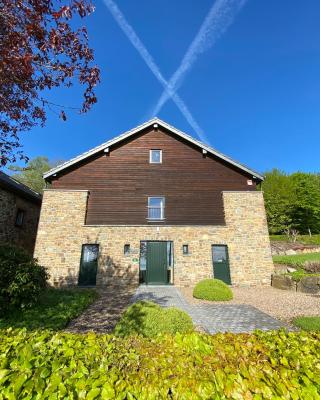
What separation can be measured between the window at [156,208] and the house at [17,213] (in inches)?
369

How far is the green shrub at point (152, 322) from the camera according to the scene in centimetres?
540

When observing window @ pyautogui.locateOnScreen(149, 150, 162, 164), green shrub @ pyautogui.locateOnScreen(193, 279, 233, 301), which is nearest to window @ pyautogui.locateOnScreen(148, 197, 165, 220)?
window @ pyautogui.locateOnScreen(149, 150, 162, 164)

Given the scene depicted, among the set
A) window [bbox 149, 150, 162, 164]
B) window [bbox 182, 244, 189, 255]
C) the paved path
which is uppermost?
window [bbox 149, 150, 162, 164]

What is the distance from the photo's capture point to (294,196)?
39719mm

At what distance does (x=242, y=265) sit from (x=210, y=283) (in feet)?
15.4

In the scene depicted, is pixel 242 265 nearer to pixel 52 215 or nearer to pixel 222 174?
pixel 222 174

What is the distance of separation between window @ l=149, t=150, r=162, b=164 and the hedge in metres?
15.3

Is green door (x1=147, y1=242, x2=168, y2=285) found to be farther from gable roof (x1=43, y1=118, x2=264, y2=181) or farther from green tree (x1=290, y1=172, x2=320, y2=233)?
green tree (x1=290, y1=172, x2=320, y2=233)

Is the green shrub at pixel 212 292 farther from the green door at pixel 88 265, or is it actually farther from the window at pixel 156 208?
the green door at pixel 88 265

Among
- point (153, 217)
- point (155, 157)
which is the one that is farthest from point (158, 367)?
point (155, 157)

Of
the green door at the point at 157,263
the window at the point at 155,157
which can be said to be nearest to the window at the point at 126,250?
the green door at the point at 157,263

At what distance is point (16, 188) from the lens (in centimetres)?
1773

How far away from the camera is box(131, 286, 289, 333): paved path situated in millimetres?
6996

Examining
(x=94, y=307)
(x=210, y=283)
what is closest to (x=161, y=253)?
(x=210, y=283)
